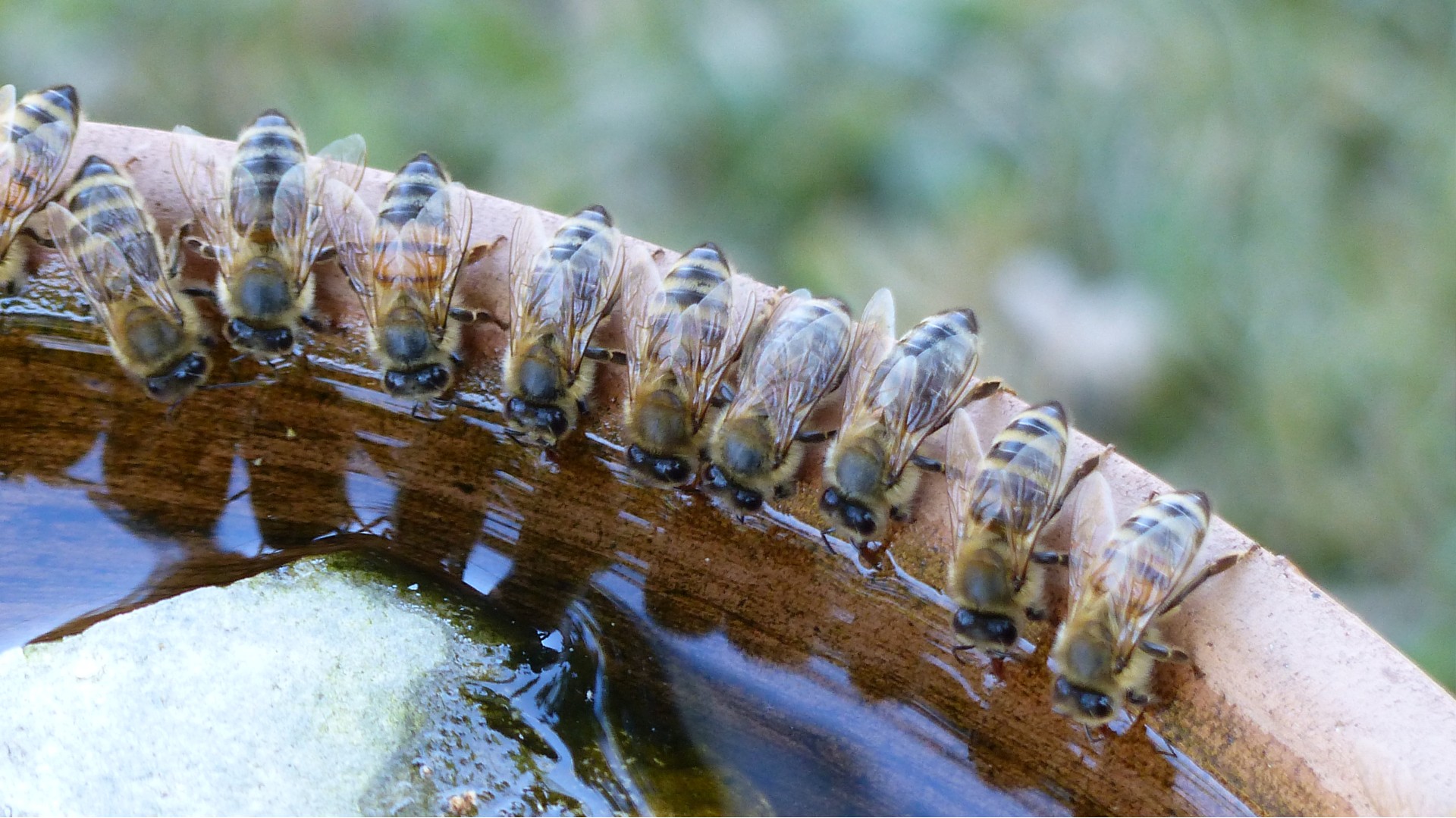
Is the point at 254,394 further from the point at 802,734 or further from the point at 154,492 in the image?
the point at 802,734

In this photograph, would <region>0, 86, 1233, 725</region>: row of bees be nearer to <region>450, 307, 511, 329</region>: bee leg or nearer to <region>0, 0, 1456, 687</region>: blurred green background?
<region>450, 307, 511, 329</region>: bee leg

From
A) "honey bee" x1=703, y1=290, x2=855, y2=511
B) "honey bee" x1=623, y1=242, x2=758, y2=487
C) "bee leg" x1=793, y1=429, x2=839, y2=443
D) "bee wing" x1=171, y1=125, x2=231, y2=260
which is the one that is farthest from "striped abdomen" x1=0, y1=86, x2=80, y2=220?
"bee leg" x1=793, y1=429, x2=839, y2=443

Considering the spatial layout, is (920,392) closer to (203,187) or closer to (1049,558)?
(1049,558)

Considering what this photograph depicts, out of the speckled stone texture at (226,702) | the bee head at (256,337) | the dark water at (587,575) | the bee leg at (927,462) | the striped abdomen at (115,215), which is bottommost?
the speckled stone texture at (226,702)

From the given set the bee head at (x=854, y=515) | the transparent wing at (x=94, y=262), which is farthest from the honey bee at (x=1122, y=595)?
the transparent wing at (x=94, y=262)

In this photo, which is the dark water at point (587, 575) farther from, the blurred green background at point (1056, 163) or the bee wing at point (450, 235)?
the blurred green background at point (1056, 163)

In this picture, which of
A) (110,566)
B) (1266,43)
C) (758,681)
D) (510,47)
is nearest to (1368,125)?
(1266,43)

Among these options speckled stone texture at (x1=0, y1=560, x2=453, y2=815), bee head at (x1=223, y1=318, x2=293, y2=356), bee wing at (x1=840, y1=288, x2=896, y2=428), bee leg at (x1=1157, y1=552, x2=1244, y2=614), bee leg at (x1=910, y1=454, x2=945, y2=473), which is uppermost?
bee wing at (x1=840, y1=288, x2=896, y2=428)
